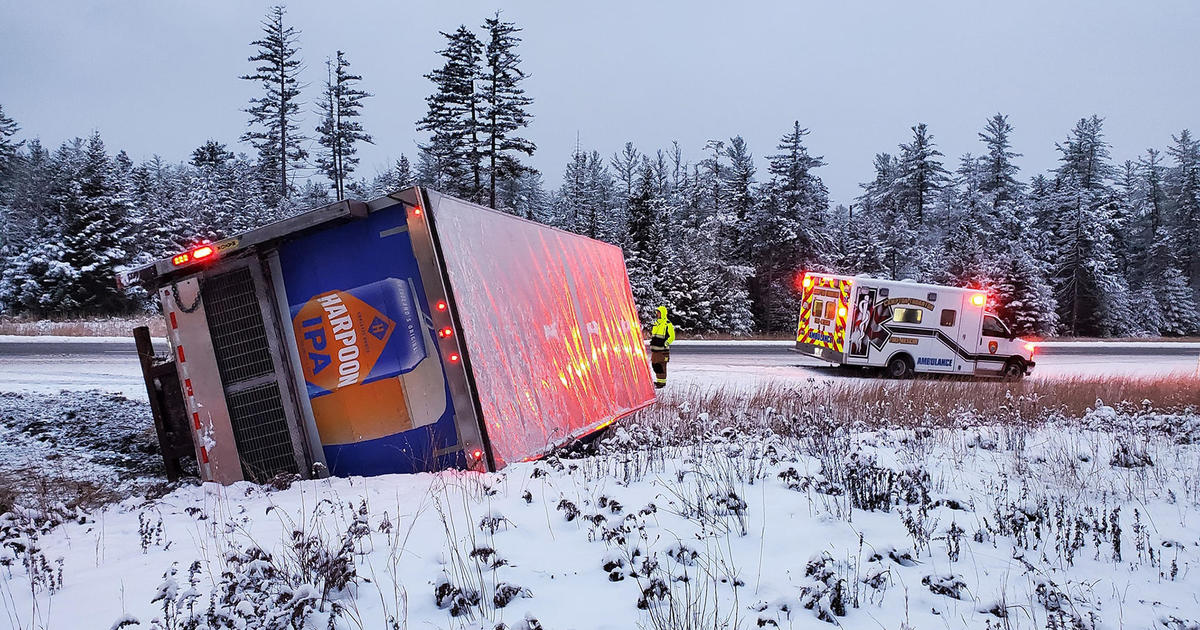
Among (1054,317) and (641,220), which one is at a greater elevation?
(641,220)

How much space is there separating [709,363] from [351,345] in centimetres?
1325

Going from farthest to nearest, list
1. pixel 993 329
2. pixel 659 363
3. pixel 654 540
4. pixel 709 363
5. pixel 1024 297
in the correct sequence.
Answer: pixel 1024 297 < pixel 709 363 < pixel 993 329 < pixel 659 363 < pixel 654 540

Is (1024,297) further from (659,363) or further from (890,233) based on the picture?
(659,363)

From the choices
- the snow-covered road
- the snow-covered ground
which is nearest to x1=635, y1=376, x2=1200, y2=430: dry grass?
the snow-covered road

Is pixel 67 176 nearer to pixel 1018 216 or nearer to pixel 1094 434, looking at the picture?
pixel 1094 434

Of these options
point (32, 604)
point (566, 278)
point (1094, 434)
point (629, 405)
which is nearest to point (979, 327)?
point (1094, 434)

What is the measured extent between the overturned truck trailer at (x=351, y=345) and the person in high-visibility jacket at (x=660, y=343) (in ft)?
16.3

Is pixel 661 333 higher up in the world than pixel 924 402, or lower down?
higher up

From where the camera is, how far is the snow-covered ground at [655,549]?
A: 3068mm

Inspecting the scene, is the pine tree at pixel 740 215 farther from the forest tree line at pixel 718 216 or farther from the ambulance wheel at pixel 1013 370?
the ambulance wheel at pixel 1013 370

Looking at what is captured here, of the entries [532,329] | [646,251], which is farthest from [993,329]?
[646,251]

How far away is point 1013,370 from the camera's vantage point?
1686 centimetres

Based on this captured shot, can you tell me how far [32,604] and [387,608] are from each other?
193cm

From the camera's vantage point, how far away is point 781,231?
3425cm
